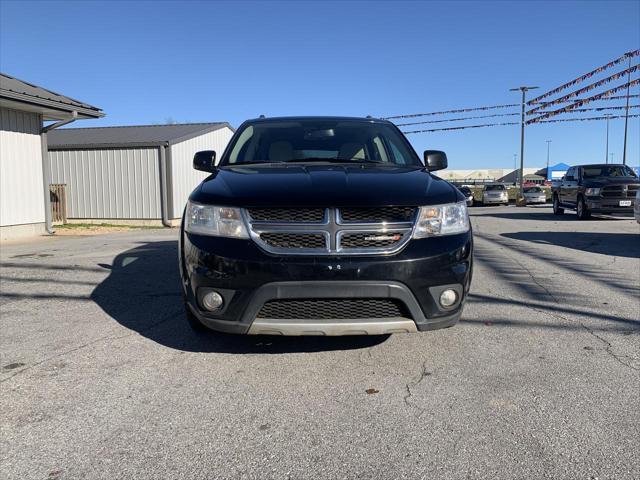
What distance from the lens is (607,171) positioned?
17078mm

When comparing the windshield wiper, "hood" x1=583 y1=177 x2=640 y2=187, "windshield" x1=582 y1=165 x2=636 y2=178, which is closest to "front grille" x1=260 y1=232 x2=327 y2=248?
the windshield wiper

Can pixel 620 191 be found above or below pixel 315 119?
below

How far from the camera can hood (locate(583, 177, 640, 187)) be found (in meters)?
15.6

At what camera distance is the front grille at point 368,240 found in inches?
126

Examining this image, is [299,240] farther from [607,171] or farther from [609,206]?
[607,171]

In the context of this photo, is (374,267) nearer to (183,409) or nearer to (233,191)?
(233,191)

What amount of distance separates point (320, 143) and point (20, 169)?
33.1 ft

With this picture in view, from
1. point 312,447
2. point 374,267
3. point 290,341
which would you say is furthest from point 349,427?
point 290,341

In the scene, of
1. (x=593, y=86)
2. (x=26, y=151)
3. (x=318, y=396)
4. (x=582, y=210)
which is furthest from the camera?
(x=593, y=86)

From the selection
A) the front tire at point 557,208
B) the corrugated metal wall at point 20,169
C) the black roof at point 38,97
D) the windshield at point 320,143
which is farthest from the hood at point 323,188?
the front tire at point 557,208

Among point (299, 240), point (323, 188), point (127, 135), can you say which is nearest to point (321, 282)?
point (299, 240)

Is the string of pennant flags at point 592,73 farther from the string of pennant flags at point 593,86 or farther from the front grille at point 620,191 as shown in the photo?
the front grille at point 620,191

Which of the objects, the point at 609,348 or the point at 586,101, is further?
Result: the point at 586,101

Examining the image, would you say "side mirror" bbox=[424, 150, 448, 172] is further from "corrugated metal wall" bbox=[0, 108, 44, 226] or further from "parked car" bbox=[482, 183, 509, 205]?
"parked car" bbox=[482, 183, 509, 205]
